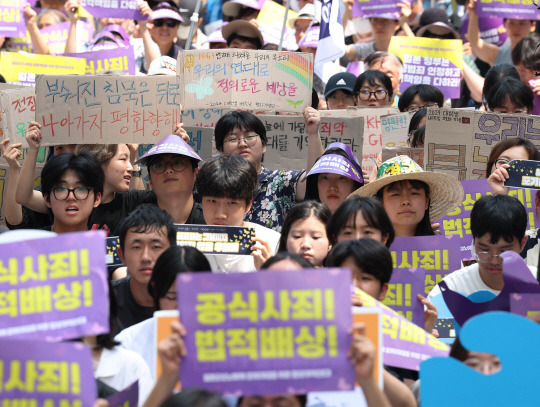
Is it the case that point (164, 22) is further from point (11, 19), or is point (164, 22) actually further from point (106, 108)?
point (106, 108)

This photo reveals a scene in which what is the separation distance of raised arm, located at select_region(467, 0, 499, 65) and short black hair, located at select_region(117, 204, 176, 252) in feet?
17.5

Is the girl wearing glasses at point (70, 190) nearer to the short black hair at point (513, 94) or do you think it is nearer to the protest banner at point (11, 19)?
the short black hair at point (513, 94)

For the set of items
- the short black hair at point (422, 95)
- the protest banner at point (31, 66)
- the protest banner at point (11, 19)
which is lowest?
the short black hair at point (422, 95)

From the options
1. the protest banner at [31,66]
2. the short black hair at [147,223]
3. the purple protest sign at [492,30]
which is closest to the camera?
the short black hair at [147,223]

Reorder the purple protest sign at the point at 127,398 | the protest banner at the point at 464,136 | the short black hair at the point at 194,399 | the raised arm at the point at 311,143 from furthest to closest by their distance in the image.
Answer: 1. the protest banner at the point at 464,136
2. the raised arm at the point at 311,143
3. the purple protest sign at the point at 127,398
4. the short black hair at the point at 194,399

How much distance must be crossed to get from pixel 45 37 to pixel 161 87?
4.17 metres

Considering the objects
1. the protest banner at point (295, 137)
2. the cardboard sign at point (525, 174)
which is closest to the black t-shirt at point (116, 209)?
the protest banner at point (295, 137)

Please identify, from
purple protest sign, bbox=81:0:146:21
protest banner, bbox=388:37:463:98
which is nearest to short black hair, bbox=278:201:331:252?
protest banner, bbox=388:37:463:98

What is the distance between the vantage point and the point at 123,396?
360 centimetres

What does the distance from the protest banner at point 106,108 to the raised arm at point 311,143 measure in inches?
34.8

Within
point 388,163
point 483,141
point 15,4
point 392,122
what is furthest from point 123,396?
point 15,4

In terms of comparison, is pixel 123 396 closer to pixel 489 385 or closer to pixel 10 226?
pixel 489 385

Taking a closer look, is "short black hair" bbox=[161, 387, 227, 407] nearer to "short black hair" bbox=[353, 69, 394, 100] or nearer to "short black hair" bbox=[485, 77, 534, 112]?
"short black hair" bbox=[485, 77, 534, 112]

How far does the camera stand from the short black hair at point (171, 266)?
449 cm
